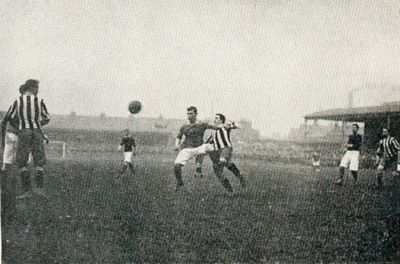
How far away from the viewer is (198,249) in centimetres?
314

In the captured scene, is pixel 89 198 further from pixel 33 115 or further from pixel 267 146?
pixel 267 146

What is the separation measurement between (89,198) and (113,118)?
104 feet

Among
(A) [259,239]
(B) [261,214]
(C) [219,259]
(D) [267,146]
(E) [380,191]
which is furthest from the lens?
(D) [267,146]

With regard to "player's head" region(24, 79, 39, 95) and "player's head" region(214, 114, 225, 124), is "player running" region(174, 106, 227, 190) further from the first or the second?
"player's head" region(24, 79, 39, 95)

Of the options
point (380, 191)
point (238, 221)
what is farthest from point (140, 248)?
point (380, 191)

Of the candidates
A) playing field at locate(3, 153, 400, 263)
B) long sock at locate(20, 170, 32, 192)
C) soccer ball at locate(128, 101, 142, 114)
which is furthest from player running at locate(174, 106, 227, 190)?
long sock at locate(20, 170, 32, 192)

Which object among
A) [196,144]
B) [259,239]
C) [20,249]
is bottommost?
[20,249]

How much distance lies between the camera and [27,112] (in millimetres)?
4508

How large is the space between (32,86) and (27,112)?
0.28 meters

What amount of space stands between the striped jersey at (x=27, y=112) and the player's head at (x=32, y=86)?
6 cm

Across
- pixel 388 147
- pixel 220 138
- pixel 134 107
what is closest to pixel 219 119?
pixel 220 138

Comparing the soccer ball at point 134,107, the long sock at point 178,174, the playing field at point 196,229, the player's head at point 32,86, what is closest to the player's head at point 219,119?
the long sock at point 178,174

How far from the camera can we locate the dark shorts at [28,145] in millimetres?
4555

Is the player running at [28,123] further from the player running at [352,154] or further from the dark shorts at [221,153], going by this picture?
the player running at [352,154]
